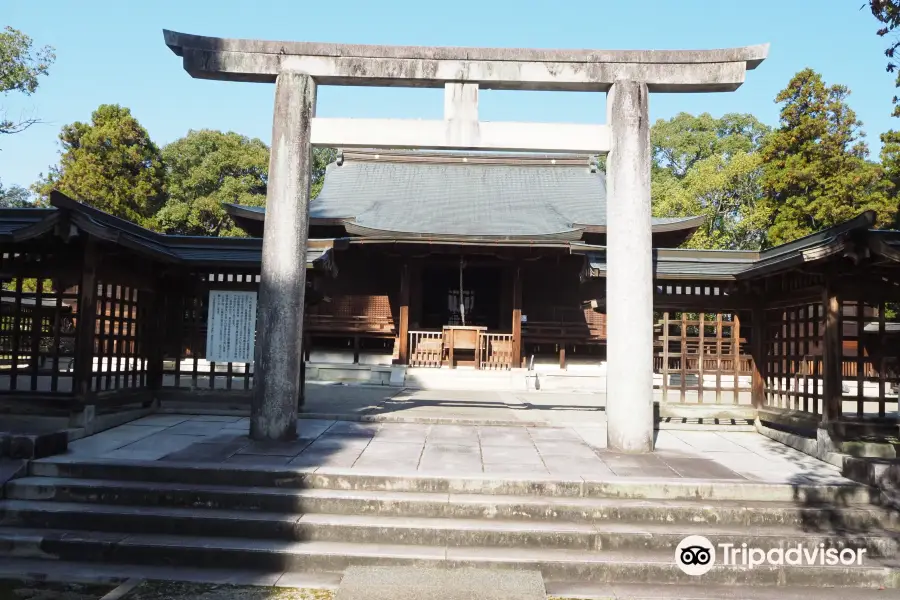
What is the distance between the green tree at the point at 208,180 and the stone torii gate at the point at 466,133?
24419mm

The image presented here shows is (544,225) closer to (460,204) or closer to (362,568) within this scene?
(460,204)

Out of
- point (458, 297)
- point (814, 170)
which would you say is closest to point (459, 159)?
point (458, 297)

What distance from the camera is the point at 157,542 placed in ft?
16.0

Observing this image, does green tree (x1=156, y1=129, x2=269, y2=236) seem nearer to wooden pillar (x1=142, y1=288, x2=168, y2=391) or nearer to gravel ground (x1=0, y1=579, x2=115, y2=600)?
wooden pillar (x1=142, y1=288, x2=168, y2=391)

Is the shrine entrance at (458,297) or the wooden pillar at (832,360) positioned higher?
the shrine entrance at (458,297)

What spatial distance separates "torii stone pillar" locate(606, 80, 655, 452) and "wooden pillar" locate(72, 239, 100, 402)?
22.0 ft

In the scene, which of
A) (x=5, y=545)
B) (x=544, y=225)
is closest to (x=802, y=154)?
(x=544, y=225)

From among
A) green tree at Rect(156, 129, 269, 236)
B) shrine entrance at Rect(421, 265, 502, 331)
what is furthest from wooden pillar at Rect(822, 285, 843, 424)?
green tree at Rect(156, 129, 269, 236)

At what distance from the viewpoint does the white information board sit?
9367mm

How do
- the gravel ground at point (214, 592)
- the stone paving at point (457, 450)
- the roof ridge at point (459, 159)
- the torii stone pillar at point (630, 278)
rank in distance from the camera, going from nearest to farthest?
the gravel ground at point (214, 592) → the stone paving at point (457, 450) → the torii stone pillar at point (630, 278) → the roof ridge at point (459, 159)

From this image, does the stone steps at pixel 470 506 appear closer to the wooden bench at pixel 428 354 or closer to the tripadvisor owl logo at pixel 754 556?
the tripadvisor owl logo at pixel 754 556

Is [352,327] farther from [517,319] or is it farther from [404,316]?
[517,319]

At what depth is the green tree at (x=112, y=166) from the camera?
26328 mm

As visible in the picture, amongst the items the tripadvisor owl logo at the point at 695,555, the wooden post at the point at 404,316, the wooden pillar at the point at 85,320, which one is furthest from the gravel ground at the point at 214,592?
the wooden post at the point at 404,316
